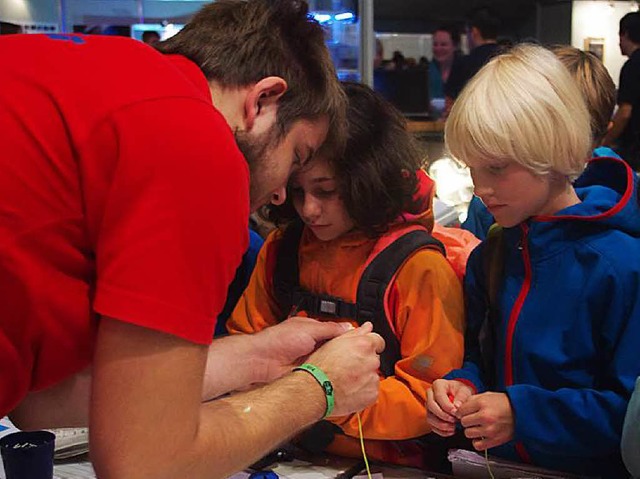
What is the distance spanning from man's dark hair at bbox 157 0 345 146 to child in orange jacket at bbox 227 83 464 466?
395 mm

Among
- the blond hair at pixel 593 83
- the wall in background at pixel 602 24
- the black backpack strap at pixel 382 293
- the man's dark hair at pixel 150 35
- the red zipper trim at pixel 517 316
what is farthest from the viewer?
the wall in background at pixel 602 24

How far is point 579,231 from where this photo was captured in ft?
4.96

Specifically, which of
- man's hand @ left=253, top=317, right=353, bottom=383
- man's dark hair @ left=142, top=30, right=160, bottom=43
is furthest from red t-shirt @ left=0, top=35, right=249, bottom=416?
man's dark hair @ left=142, top=30, right=160, bottom=43

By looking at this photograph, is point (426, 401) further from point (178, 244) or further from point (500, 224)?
point (178, 244)

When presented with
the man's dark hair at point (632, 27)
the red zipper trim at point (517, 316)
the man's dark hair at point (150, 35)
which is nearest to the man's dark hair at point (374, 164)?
the red zipper trim at point (517, 316)

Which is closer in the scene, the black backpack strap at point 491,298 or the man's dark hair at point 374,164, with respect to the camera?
the black backpack strap at point 491,298

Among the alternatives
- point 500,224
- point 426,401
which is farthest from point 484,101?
point 426,401

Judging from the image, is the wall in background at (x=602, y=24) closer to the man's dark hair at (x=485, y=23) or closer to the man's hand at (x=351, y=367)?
the man's dark hair at (x=485, y=23)

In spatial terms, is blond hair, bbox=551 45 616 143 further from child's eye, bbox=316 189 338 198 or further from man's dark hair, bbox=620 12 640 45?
man's dark hair, bbox=620 12 640 45

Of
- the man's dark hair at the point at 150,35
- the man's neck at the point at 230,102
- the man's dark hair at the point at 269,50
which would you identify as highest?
the man's dark hair at the point at 269,50

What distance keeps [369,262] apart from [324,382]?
48cm

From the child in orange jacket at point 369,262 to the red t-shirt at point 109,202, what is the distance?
0.73m

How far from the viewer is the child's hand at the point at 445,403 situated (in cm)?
149

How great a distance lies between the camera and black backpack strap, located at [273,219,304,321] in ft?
6.03
